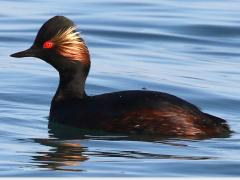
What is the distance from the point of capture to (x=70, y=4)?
22.8m

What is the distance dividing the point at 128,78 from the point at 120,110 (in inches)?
143

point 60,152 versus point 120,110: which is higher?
point 120,110

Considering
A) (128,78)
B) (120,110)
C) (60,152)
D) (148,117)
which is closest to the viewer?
(60,152)

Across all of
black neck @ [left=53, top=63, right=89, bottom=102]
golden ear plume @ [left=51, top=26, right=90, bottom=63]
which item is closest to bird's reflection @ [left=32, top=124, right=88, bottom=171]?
black neck @ [left=53, top=63, right=89, bottom=102]

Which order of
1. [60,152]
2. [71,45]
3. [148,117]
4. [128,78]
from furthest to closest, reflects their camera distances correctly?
[128,78] < [71,45] < [148,117] < [60,152]

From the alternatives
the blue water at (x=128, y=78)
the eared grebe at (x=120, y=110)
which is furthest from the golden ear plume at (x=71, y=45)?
the blue water at (x=128, y=78)

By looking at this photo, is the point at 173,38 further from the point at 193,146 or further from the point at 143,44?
the point at 193,146

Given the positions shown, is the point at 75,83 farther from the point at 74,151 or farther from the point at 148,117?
the point at 74,151

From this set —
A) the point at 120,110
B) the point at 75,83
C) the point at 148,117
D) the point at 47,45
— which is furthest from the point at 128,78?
the point at 148,117

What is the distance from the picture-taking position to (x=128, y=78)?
15828 millimetres

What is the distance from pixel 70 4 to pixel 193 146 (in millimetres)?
11518

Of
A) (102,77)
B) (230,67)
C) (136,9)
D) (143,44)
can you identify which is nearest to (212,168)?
(102,77)

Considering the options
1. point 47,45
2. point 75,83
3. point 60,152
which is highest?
point 47,45

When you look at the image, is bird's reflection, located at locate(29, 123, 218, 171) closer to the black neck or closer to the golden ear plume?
the black neck
